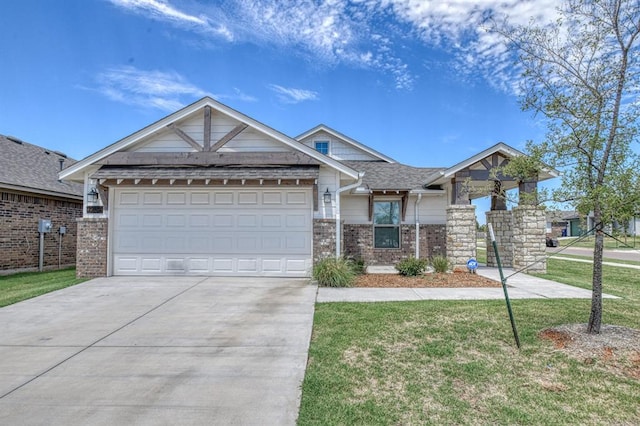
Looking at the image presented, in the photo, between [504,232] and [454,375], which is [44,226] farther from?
[504,232]

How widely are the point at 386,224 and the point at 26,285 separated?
11.8 metres

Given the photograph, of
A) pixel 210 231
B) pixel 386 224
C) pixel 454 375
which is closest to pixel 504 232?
pixel 386 224

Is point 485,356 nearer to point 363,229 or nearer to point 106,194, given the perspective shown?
point 363,229

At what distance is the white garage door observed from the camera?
9.88 meters

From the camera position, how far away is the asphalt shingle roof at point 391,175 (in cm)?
1260

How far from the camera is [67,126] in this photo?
1620 cm

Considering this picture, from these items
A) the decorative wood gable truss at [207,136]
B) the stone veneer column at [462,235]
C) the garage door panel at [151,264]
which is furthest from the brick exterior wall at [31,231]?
the stone veneer column at [462,235]

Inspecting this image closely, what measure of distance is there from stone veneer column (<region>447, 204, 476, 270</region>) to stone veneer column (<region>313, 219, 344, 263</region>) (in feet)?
14.7

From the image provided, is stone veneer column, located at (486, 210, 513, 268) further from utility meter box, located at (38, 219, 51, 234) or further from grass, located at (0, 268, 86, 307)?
utility meter box, located at (38, 219, 51, 234)

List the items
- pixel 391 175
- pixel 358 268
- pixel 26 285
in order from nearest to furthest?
pixel 26 285, pixel 358 268, pixel 391 175

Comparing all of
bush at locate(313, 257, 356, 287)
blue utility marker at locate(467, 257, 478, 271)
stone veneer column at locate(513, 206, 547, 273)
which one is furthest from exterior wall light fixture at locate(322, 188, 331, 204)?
stone veneer column at locate(513, 206, 547, 273)

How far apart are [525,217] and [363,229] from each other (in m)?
5.68

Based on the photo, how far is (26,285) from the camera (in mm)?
9180

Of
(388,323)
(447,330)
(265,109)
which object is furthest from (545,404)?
(265,109)
